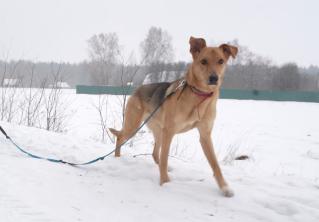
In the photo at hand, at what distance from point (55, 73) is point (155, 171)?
5789 millimetres

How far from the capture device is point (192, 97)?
4.16m

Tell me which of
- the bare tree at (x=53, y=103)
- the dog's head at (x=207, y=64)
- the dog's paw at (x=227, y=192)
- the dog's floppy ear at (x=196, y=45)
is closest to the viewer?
the dog's paw at (x=227, y=192)

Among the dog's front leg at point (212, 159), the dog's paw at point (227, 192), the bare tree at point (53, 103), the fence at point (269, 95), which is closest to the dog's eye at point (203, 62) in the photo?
the dog's front leg at point (212, 159)

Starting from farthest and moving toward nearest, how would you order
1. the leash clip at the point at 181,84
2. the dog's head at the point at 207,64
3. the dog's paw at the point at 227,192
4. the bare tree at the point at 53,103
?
the bare tree at the point at 53,103 < the leash clip at the point at 181,84 < the dog's head at the point at 207,64 < the dog's paw at the point at 227,192

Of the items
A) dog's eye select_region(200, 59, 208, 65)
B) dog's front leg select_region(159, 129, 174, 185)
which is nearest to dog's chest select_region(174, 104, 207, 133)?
dog's front leg select_region(159, 129, 174, 185)

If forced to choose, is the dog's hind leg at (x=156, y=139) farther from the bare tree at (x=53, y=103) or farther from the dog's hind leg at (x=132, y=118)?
the bare tree at (x=53, y=103)

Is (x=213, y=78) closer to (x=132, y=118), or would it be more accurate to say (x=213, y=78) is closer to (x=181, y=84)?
(x=181, y=84)

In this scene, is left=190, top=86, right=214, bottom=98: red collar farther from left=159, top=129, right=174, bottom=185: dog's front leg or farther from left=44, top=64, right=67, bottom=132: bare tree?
left=44, top=64, right=67, bottom=132: bare tree

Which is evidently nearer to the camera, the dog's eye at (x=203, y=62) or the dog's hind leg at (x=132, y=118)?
the dog's eye at (x=203, y=62)

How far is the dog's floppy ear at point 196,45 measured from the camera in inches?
166

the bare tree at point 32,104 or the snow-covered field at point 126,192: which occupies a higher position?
the bare tree at point 32,104

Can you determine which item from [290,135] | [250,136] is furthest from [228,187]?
[290,135]

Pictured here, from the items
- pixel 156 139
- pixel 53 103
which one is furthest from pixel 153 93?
pixel 53 103

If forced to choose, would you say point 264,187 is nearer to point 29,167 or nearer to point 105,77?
point 29,167
